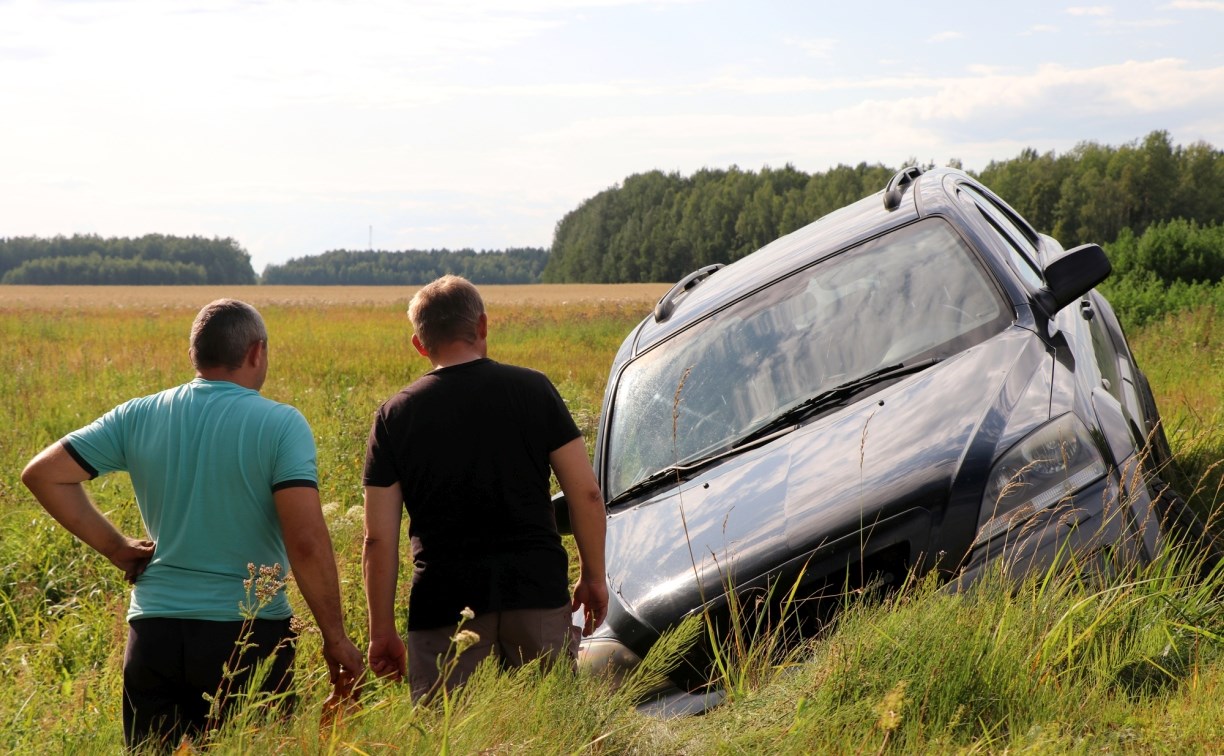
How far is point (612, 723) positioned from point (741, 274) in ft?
10.2

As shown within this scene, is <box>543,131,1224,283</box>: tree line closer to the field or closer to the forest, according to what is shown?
the forest

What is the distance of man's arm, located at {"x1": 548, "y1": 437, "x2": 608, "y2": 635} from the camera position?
3.12 m

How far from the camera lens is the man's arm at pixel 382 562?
312cm

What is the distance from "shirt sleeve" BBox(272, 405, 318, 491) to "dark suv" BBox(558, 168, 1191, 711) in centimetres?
Answer: 105

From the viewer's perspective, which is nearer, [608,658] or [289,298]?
[608,658]

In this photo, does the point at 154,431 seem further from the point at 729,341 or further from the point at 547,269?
the point at 547,269

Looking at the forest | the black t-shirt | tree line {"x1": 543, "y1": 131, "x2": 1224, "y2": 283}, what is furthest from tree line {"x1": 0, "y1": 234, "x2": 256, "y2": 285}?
the black t-shirt

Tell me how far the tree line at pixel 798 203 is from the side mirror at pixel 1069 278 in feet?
281

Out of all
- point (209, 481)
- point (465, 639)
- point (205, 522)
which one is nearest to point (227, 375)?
point (209, 481)

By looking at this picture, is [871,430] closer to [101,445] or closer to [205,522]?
[205,522]

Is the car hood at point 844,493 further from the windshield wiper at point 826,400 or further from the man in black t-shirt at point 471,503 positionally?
the man in black t-shirt at point 471,503

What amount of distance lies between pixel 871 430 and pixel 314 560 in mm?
1819

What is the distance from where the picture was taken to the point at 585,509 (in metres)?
3.12

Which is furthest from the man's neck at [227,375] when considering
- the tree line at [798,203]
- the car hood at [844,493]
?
the tree line at [798,203]
